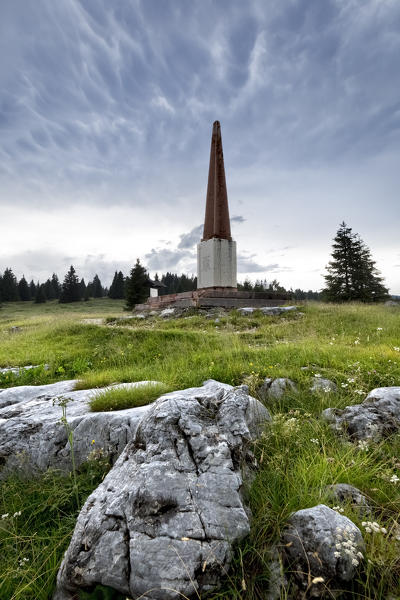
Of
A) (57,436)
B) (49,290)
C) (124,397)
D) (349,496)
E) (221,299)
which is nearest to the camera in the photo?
(349,496)

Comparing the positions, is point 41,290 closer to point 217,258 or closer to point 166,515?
point 217,258

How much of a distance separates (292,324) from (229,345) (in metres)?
4.24

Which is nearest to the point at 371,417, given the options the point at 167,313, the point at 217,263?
the point at 167,313

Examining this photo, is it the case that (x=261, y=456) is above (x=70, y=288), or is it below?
below

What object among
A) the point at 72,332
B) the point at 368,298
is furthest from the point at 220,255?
the point at 368,298

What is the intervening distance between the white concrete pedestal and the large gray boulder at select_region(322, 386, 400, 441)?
12380 mm

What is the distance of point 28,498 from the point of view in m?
2.57

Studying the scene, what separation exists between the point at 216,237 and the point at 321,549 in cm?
1511

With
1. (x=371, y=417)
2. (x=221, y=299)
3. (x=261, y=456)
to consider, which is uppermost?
(x=221, y=299)

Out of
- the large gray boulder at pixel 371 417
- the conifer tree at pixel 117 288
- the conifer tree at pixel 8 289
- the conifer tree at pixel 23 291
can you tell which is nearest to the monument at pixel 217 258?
the large gray boulder at pixel 371 417

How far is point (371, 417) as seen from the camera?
10.5 ft

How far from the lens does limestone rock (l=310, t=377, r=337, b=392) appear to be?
3.89 m

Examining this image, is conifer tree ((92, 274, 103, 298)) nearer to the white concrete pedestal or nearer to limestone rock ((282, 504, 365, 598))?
the white concrete pedestal

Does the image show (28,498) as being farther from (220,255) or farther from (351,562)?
(220,255)
